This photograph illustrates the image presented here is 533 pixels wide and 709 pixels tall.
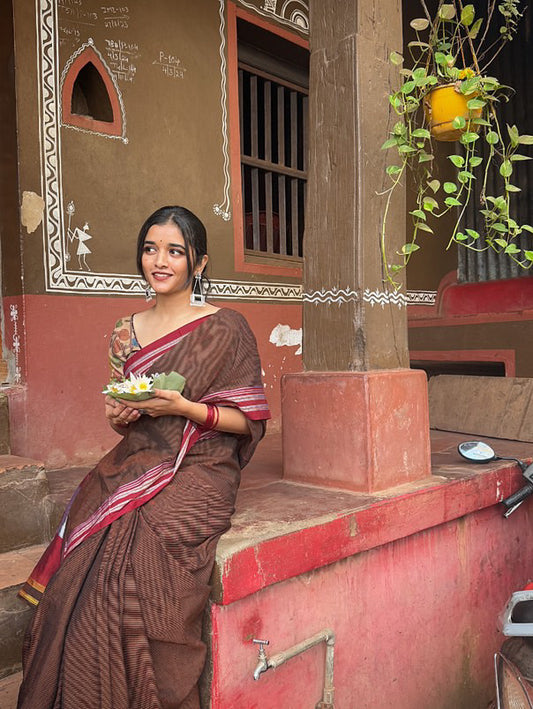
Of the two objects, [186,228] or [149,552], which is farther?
[186,228]

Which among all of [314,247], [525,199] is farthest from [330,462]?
[525,199]

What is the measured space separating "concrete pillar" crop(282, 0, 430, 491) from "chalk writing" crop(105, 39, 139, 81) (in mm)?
1615

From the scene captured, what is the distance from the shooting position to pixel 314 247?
8.86 ft

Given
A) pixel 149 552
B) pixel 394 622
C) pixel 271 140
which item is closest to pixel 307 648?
pixel 394 622

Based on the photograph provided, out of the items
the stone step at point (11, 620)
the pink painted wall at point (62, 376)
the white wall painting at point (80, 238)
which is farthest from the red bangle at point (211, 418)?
the white wall painting at point (80, 238)

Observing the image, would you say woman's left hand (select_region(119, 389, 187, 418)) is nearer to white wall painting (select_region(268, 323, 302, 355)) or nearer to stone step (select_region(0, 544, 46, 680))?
stone step (select_region(0, 544, 46, 680))

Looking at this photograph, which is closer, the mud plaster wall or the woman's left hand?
the woman's left hand

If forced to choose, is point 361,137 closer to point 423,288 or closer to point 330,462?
point 330,462

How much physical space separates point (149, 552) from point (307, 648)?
2.14 ft

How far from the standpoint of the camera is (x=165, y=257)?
7.23 feet

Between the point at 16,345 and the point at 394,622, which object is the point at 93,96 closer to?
the point at 16,345

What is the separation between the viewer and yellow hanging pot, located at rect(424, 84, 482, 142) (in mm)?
2570

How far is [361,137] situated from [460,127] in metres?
0.37

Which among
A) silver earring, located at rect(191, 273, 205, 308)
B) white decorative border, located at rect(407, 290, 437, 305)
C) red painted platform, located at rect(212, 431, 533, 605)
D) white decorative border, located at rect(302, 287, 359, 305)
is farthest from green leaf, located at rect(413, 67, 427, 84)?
white decorative border, located at rect(407, 290, 437, 305)
